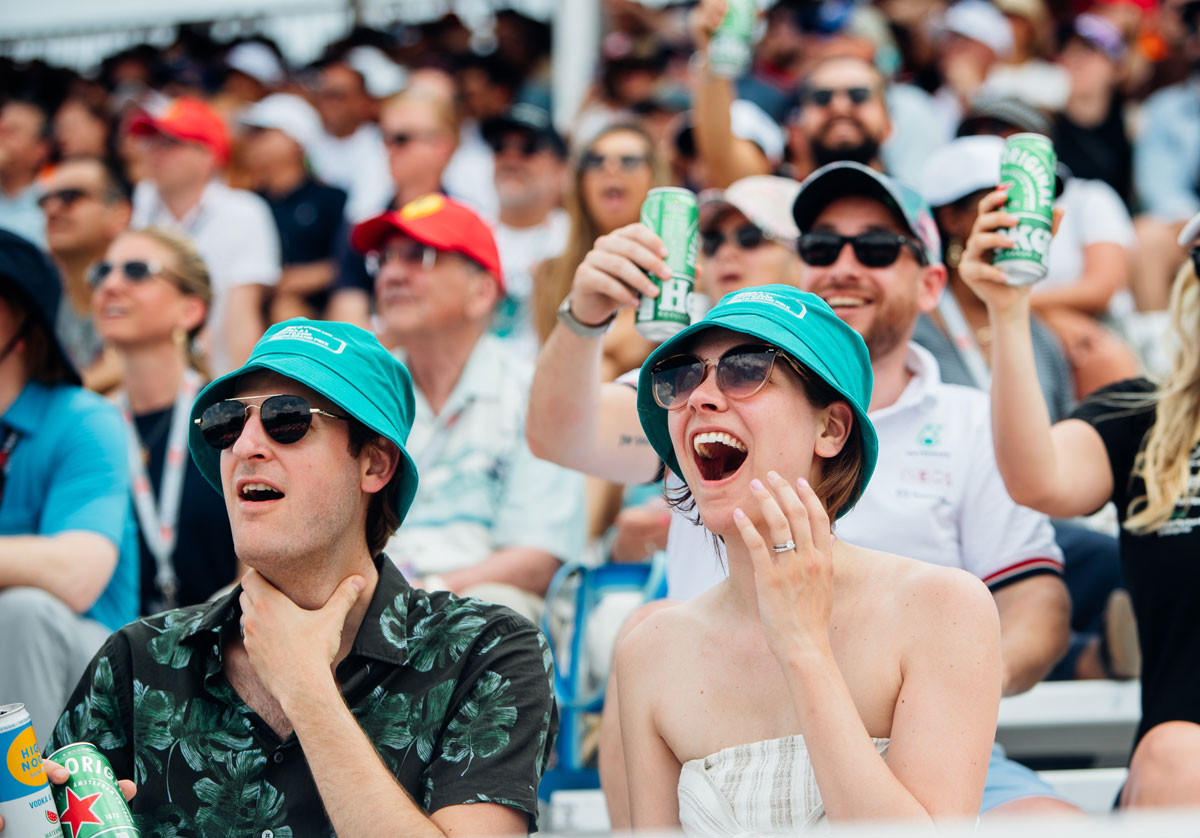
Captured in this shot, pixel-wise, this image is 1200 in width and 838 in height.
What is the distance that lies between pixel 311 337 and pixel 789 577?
104 centimetres

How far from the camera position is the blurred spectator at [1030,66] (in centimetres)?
751

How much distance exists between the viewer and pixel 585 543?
4.31 metres

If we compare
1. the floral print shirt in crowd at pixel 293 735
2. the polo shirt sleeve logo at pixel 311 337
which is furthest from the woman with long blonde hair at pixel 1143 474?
the polo shirt sleeve logo at pixel 311 337

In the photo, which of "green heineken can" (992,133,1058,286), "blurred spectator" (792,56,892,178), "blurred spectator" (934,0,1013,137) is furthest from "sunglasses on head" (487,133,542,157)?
"green heineken can" (992,133,1058,286)

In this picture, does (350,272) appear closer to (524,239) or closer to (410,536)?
(524,239)

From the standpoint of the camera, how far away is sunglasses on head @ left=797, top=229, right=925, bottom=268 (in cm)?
329

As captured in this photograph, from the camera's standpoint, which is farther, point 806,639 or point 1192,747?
point 1192,747

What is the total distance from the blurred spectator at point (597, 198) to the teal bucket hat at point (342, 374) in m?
2.56

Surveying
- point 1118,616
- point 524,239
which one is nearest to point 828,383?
point 1118,616

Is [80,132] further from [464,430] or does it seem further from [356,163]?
[464,430]

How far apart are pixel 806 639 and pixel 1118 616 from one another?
2.22 m

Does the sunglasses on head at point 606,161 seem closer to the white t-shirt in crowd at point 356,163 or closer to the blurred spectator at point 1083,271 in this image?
the blurred spectator at point 1083,271

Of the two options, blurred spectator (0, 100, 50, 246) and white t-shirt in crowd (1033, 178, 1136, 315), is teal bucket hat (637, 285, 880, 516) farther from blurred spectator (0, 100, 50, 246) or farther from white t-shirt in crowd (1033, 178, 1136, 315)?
blurred spectator (0, 100, 50, 246)

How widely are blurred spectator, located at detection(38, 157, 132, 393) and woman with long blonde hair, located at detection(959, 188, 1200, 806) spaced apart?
470cm
